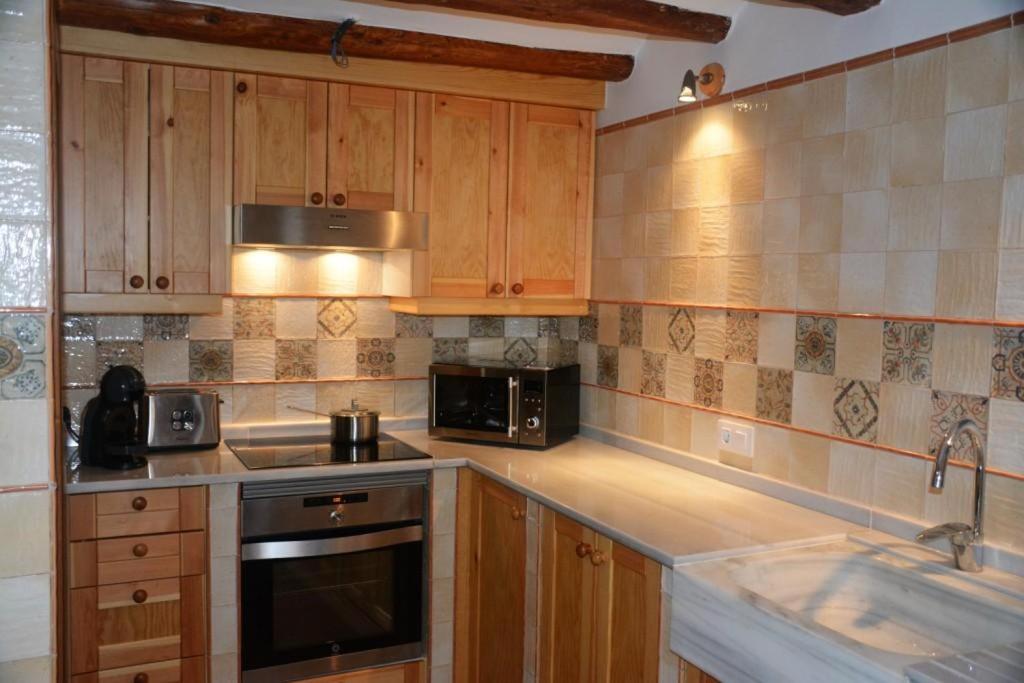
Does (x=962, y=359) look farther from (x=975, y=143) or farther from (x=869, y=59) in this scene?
(x=869, y=59)

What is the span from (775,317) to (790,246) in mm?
213

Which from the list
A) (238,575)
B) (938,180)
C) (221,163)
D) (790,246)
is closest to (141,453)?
(238,575)

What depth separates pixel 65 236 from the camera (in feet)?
9.38

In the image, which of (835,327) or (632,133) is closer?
(835,327)

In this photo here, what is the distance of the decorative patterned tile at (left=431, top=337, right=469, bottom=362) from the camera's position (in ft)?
12.2

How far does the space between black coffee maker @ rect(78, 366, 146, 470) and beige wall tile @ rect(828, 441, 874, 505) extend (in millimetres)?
2056

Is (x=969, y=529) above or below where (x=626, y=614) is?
above

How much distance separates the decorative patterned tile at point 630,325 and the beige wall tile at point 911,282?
111cm

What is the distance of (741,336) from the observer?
284cm

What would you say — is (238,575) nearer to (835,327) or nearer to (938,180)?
(835,327)

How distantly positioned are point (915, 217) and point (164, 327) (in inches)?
96.3

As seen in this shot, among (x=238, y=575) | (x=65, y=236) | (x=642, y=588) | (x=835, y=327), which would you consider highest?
(x=65, y=236)

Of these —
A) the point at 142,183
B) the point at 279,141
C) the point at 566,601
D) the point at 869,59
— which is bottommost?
the point at 566,601

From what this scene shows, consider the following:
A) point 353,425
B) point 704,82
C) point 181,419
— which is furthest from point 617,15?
point 181,419
